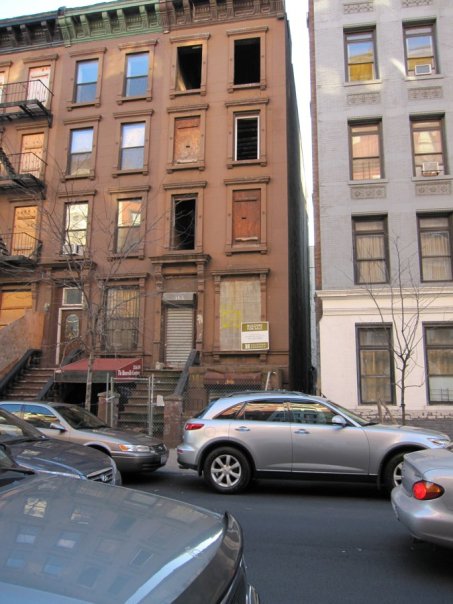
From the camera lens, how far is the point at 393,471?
760cm

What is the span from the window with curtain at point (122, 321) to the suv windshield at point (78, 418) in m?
7.75

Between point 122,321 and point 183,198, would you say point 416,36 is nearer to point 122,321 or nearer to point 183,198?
point 183,198

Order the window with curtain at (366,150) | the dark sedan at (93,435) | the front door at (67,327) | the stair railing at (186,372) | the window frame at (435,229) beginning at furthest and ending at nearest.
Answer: the front door at (67,327) → the window with curtain at (366,150) → the window frame at (435,229) → the stair railing at (186,372) → the dark sedan at (93,435)

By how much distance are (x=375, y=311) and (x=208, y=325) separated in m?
5.61

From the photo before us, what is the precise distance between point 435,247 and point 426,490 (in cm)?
1242

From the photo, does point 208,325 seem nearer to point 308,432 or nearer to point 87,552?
point 308,432

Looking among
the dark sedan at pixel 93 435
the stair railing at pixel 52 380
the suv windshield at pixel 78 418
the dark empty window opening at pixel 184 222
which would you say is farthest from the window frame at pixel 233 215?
the dark sedan at pixel 93 435

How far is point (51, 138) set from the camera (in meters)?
19.9

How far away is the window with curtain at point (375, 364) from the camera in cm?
1479

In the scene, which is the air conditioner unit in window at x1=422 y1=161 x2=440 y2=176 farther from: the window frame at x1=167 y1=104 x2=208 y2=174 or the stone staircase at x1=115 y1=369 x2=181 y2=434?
the stone staircase at x1=115 y1=369 x2=181 y2=434

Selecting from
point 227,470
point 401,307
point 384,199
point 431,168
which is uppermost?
point 431,168

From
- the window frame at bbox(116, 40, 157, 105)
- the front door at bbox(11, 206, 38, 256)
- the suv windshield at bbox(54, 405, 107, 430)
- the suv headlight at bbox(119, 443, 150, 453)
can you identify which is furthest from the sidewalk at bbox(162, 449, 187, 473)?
the window frame at bbox(116, 40, 157, 105)

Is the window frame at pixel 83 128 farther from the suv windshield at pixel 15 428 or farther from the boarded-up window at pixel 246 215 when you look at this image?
the suv windshield at pixel 15 428

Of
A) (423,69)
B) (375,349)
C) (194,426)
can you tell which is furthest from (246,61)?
(194,426)
